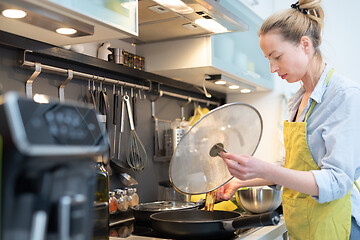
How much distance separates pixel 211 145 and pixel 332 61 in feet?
4.85

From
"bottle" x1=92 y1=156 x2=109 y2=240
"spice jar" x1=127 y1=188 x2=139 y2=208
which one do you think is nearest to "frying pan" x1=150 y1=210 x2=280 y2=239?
"bottle" x1=92 y1=156 x2=109 y2=240

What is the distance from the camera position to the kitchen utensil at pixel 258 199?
1815 mm

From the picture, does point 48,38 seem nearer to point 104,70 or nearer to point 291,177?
point 104,70

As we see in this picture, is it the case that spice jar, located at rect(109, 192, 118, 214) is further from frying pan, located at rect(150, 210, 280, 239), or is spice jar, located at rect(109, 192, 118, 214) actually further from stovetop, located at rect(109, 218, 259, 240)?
frying pan, located at rect(150, 210, 280, 239)

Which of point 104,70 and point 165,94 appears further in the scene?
point 165,94

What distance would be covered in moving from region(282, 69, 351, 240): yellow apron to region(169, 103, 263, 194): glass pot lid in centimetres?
15

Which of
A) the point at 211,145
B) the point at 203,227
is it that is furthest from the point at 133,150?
the point at 203,227

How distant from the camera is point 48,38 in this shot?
4.40 feet

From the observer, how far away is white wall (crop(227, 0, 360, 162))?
2.62m

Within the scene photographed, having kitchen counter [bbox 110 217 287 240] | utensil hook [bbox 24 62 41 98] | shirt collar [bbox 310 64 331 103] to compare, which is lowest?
kitchen counter [bbox 110 217 287 240]

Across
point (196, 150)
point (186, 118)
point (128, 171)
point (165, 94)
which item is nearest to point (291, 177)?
point (196, 150)

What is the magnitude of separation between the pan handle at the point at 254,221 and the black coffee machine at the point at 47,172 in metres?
0.65

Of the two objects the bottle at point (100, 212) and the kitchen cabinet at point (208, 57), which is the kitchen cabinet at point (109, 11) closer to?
the bottle at point (100, 212)

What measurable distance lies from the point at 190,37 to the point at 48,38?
2.43 ft
